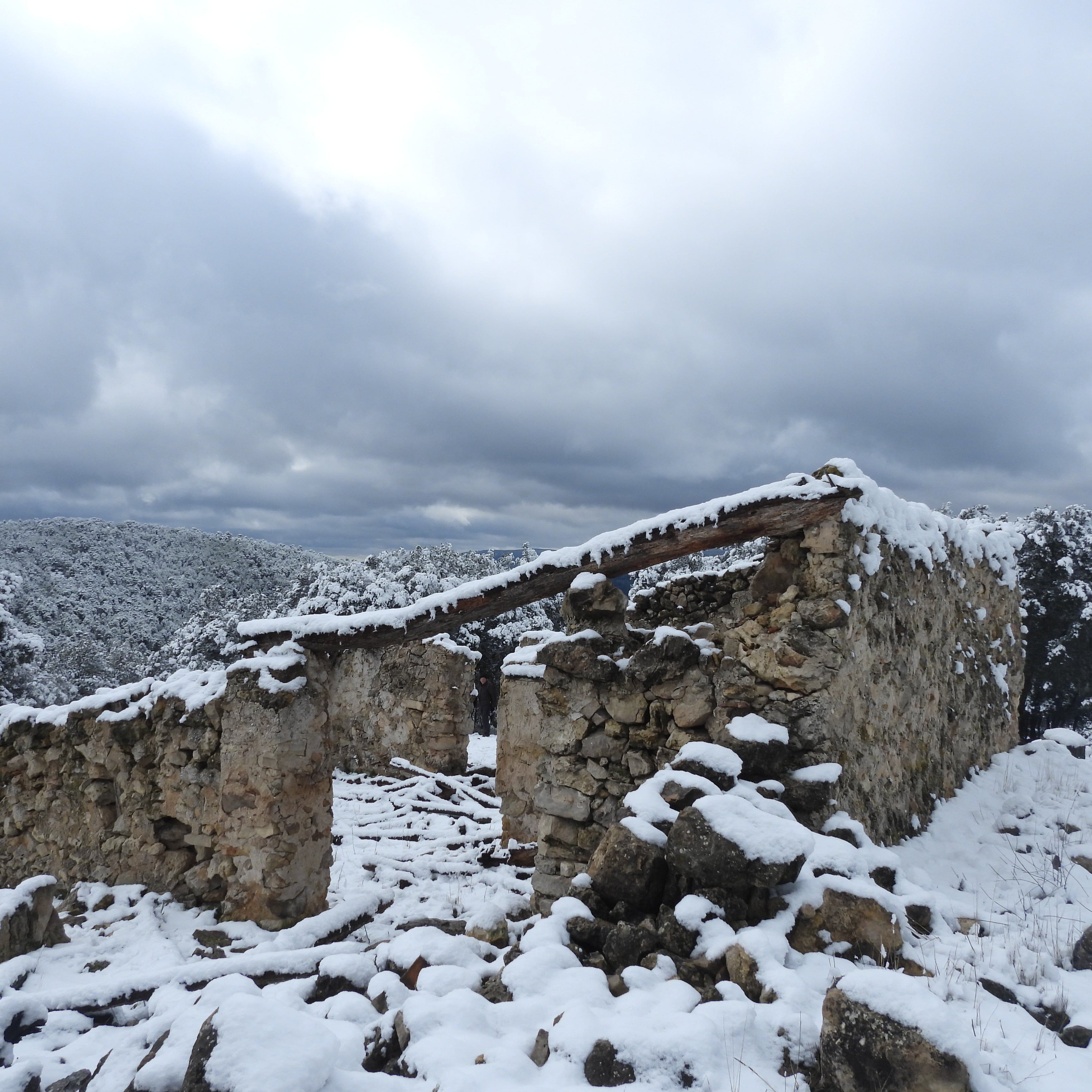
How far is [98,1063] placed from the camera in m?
2.90

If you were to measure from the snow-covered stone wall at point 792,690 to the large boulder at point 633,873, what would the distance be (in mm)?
443

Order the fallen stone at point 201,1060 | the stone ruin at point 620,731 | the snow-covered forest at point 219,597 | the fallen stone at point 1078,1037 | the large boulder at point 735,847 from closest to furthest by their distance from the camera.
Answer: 1. the fallen stone at point 201,1060
2. the fallen stone at point 1078,1037
3. the large boulder at point 735,847
4. the stone ruin at point 620,731
5. the snow-covered forest at point 219,597

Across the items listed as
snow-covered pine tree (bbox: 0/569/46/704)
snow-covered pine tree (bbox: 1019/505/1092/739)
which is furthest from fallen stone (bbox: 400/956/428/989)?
snow-covered pine tree (bbox: 0/569/46/704)

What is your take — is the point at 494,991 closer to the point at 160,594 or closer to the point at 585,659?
the point at 585,659

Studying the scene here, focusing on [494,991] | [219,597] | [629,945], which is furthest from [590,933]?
[219,597]

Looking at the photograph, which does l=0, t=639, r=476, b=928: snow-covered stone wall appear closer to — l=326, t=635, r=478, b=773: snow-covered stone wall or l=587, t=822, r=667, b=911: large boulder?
l=587, t=822, r=667, b=911: large boulder

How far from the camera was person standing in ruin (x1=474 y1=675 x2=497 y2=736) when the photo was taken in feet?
82.7

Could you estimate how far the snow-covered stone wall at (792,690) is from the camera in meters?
4.37

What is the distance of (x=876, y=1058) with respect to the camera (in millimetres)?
2051

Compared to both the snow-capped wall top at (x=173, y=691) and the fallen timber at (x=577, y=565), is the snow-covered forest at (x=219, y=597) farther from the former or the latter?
the fallen timber at (x=577, y=565)

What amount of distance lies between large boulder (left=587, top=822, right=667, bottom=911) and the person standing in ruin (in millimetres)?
21818

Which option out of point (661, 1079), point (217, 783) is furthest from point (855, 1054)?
point (217, 783)

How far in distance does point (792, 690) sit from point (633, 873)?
1.69m

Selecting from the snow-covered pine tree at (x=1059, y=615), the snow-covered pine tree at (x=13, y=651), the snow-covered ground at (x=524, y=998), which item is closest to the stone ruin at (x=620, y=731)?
the snow-covered ground at (x=524, y=998)
